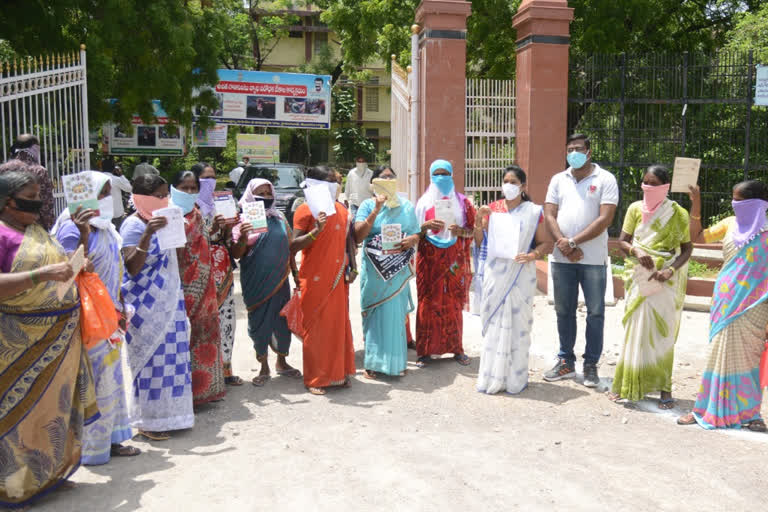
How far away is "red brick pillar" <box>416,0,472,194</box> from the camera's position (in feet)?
32.5

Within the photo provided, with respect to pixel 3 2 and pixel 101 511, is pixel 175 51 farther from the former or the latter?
pixel 101 511

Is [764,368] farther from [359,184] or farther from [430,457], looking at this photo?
[359,184]

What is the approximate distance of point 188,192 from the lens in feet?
16.2

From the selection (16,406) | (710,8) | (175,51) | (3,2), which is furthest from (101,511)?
(710,8)

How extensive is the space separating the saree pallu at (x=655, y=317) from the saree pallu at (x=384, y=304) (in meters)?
1.77

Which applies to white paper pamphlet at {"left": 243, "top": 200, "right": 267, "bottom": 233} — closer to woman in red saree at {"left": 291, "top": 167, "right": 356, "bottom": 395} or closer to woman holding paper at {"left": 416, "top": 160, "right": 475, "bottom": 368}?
woman in red saree at {"left": 291, "top": 167, "right": 356, "bottom": 395}

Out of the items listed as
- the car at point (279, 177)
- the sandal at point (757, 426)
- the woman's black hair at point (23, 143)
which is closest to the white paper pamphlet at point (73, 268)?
the woman's black hair at point (23, 143)

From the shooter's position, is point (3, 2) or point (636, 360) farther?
point (3, 2)

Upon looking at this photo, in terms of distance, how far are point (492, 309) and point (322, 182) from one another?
1.64 meters

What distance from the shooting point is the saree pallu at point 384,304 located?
19.8 feet

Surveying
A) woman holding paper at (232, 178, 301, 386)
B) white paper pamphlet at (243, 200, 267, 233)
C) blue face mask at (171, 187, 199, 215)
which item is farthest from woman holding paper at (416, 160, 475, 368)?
blue face mask at (171, 187, 199, 215)

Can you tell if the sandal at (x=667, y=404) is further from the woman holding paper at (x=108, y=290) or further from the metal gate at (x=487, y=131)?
the metal gate at (x=487, y=131)

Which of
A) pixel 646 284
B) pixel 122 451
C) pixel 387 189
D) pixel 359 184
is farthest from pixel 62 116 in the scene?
pixel 646 284

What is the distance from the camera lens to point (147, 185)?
455 cm
